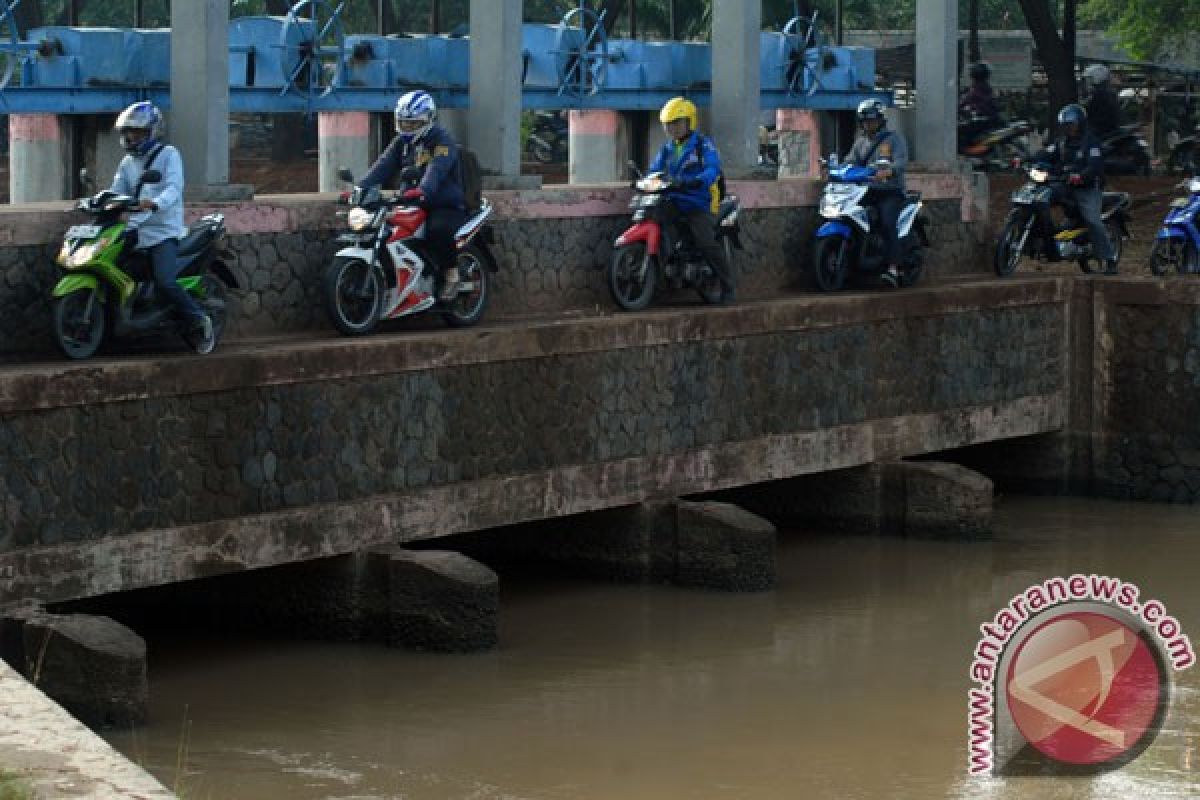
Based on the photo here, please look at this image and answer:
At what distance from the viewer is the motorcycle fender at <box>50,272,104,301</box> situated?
12586 mm

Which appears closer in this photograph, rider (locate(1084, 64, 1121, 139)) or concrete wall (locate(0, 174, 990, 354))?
concrete wall (locate(0, 174, 990, 354))

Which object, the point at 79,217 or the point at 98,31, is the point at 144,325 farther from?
the point at 98,31

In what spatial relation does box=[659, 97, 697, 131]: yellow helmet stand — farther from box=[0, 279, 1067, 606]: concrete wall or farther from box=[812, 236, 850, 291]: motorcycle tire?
box=[812, 236, 850, 291]: motorcycle tire

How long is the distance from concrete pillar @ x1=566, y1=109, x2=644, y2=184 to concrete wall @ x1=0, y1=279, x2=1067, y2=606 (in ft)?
13.7

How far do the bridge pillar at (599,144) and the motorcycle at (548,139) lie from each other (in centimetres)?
1065

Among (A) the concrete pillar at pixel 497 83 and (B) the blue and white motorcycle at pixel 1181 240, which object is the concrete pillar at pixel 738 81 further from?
(B) the blue and white motorcycle at pixel 1181 240

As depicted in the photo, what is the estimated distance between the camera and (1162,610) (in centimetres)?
1527

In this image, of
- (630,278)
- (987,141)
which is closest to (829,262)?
(630,278)

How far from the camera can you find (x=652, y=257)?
645 inches

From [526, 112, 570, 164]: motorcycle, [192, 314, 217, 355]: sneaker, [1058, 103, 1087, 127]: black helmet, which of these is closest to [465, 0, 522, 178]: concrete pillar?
[192, 314, 217, 355]: sneaker

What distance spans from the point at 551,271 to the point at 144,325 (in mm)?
3873

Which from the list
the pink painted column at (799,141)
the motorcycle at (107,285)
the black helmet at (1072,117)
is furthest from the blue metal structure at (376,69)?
the motorcycle at (107,285)

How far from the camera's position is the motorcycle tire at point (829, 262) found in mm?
18062

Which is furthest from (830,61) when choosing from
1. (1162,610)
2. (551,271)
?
(1162,610)
